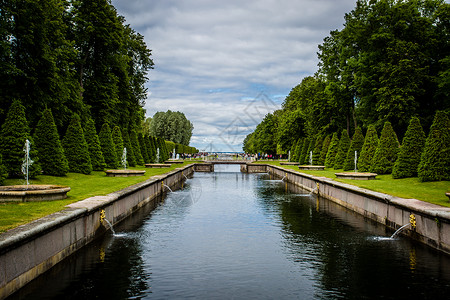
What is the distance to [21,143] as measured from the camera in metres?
19.0

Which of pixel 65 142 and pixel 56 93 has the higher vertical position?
pixel 56 93

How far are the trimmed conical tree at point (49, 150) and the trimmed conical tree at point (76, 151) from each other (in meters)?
2.77

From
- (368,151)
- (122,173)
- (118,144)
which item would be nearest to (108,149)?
(118,144)

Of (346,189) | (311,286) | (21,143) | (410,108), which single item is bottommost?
(311,286)

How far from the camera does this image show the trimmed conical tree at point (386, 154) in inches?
1021

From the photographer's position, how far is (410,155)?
2198 centimetres

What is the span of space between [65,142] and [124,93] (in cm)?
1878

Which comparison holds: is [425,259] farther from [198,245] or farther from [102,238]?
[102,238]

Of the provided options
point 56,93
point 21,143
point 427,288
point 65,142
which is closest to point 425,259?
point 427,288

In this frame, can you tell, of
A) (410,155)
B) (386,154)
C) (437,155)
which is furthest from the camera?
(386,154)

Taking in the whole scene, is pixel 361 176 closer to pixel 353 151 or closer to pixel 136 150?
pixel 353 151

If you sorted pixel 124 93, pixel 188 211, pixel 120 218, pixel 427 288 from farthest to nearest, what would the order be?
pixel 124 93
pixel 188 211
pixel 120 218
pixel 427 288

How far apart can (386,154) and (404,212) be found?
15267mm

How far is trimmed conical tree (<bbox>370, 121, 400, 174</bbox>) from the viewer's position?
25.9 metres
